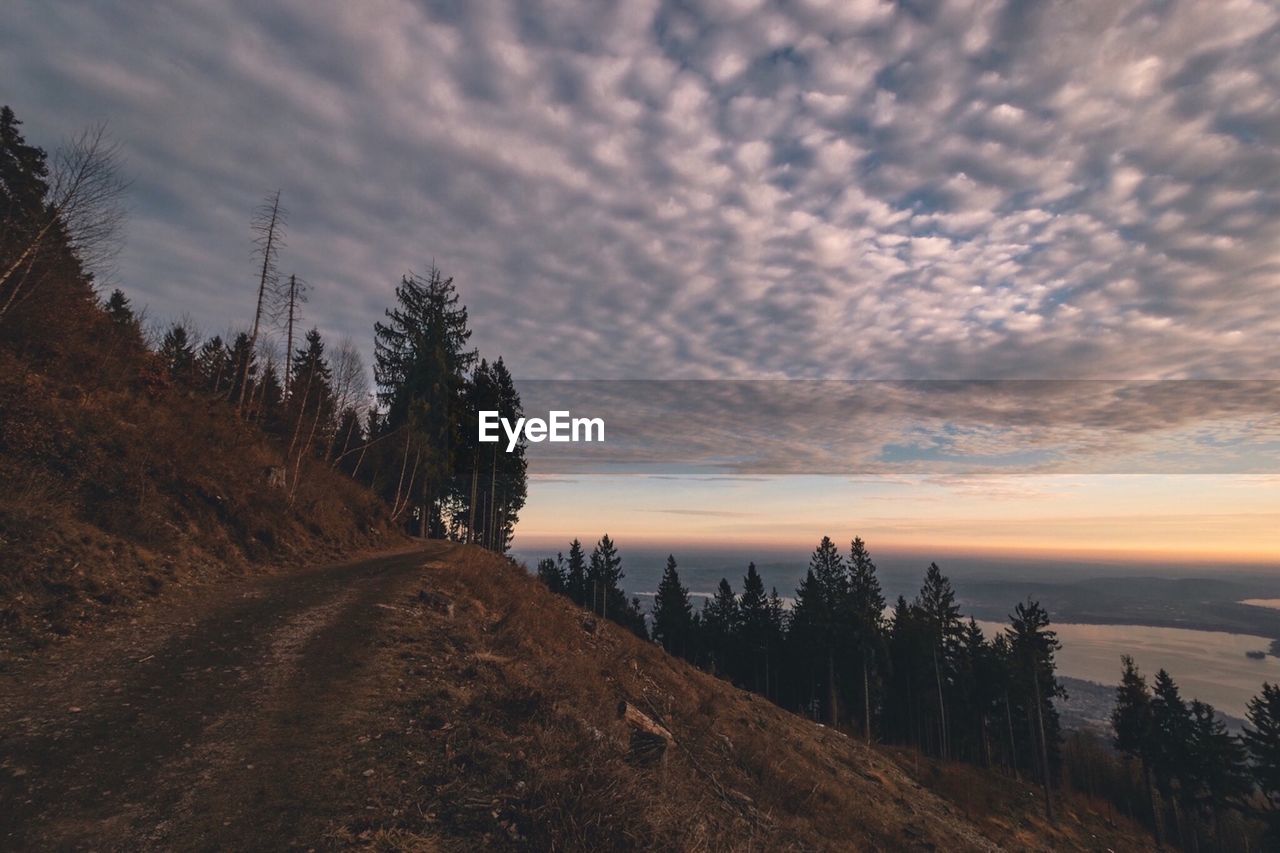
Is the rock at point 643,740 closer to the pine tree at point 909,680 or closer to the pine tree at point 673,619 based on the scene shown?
the pine tree at point 909,680

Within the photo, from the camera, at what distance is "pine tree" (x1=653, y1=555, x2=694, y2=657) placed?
67.3 meters

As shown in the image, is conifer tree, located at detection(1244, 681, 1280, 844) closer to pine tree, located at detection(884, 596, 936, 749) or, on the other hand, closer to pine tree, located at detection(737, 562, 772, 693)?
pine tree, located at detection(884, 596, 936, 749)

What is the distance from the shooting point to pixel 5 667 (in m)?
8.10

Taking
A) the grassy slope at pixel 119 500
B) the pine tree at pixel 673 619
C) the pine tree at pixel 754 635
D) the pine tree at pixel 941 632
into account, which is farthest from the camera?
the pine tree at pixel 673 619

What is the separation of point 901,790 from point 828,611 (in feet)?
94.9

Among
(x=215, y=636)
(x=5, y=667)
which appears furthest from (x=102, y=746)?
(x=215, y=636)

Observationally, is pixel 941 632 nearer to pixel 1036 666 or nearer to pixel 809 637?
pixel 1036 666

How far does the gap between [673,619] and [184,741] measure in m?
64.5

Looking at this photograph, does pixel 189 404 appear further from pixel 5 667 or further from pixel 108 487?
pixel 5 667

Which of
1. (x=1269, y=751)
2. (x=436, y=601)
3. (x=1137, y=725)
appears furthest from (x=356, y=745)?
(x=1269, y=751)

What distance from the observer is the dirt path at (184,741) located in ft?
17.2

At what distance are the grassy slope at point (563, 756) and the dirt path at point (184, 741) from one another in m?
0.61

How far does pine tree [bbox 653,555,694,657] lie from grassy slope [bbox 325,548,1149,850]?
1591 inches

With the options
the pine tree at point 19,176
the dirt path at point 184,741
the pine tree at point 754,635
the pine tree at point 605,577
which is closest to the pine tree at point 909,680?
the pine tree at point 754,635
